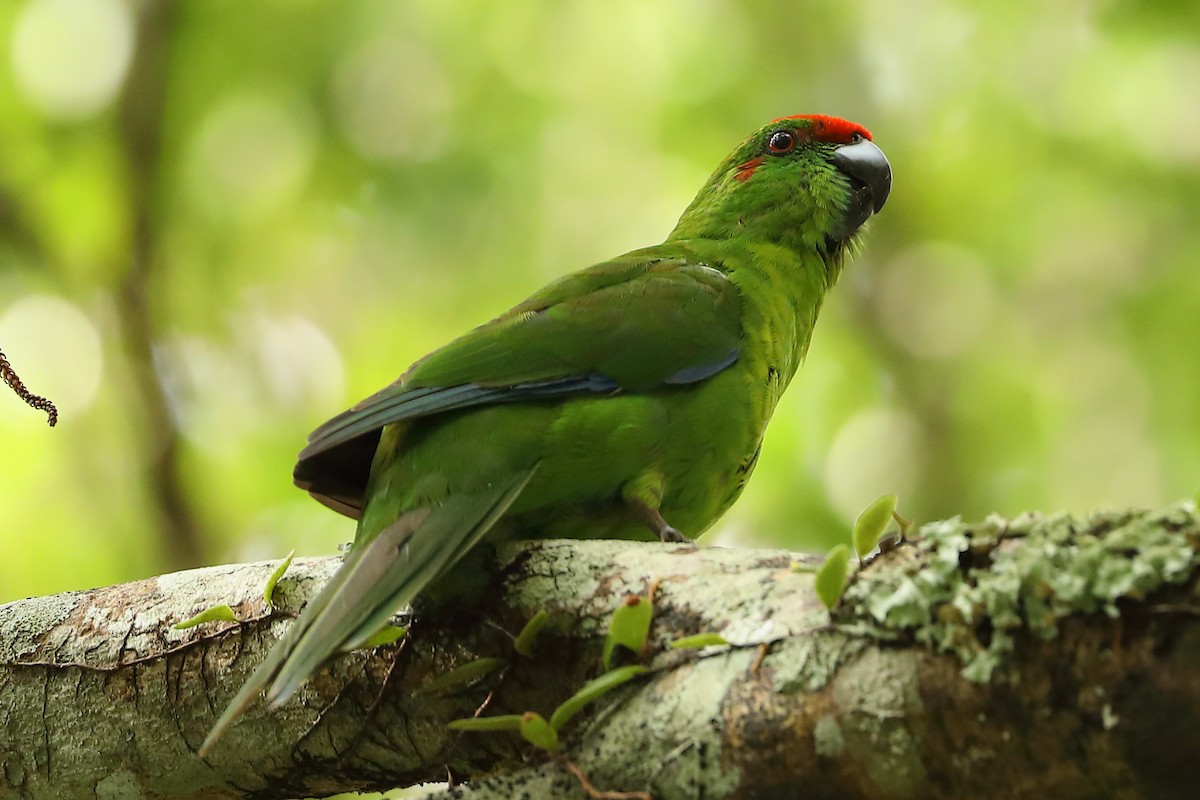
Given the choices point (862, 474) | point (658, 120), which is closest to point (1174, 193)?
point (862, 474)

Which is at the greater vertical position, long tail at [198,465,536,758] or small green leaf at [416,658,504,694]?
long tail at [198,465,536,758]

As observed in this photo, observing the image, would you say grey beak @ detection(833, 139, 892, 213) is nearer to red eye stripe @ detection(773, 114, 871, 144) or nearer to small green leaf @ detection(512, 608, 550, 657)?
red eye stripe @ detection(773, 114, 871, 144)

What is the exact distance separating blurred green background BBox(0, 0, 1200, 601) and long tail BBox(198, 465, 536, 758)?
283cm

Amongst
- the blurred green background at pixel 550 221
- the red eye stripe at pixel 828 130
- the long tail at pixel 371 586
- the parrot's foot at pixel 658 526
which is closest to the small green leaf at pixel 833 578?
the long tail at pixel 371 586

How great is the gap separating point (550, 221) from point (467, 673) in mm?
4284

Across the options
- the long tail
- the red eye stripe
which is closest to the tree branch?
the long tail

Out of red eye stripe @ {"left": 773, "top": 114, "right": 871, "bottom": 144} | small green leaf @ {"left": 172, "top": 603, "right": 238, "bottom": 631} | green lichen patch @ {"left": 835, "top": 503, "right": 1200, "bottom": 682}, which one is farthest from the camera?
red eye stripe @ {"left": 773, "top": 114, "right": 871, "bottom": 144}

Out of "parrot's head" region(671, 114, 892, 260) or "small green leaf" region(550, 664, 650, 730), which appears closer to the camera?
"small green leaf" region(550, 664, 650, 730)

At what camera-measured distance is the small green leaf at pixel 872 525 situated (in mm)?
1707

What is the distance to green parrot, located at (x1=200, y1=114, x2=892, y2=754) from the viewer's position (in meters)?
2.28

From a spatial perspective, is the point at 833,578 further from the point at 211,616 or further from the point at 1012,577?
the point at 211,616

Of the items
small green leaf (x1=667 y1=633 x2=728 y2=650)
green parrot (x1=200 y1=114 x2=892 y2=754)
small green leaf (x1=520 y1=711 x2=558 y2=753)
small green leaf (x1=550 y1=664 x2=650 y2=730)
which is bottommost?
small green leaf (x1=520 y1=711 x2=558 y2=753)

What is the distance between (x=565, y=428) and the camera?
2613mm

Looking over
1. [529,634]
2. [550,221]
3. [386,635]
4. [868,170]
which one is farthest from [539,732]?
[550,221]
